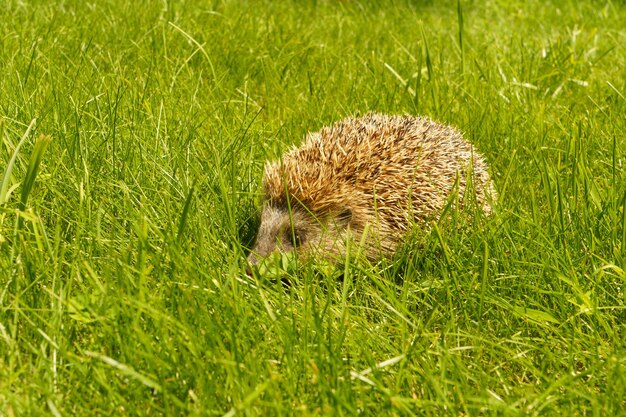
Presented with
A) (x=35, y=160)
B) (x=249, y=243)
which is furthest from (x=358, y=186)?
(x=35, y=160)

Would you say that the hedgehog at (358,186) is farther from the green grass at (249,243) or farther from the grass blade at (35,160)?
the grass blade at (35,160)

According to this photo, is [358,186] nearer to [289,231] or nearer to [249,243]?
[289,231]

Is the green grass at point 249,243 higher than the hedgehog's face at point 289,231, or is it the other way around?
the green grass at point 249,243

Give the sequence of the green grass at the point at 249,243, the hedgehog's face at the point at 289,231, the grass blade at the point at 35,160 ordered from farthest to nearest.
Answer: the hedgehog's face at the point at 289,231 < the grass blade at the point at 35,160 < the green grass at the point at 249,243

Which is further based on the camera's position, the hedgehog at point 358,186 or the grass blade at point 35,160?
the hedgehog at point 358,186

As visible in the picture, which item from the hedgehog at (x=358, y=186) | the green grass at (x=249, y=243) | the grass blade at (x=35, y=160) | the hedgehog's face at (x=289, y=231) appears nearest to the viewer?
the green grass at (x=249, y=243)

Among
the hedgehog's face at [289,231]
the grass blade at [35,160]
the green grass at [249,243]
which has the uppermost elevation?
the grass blade at [35,160]

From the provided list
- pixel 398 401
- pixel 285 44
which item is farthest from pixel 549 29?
pixel 398 401

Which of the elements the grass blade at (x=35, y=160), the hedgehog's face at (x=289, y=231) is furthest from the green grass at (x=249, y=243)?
the hedgehog's face at (x=289, y=231)

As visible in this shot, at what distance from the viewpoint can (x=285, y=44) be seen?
5.84 m

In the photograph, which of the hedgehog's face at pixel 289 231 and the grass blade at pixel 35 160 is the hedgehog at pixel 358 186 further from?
the grass blade at pixel 35 160

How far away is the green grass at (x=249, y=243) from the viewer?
243 centimetres

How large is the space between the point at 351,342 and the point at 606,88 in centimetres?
357

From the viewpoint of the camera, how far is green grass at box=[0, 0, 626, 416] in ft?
7.97
